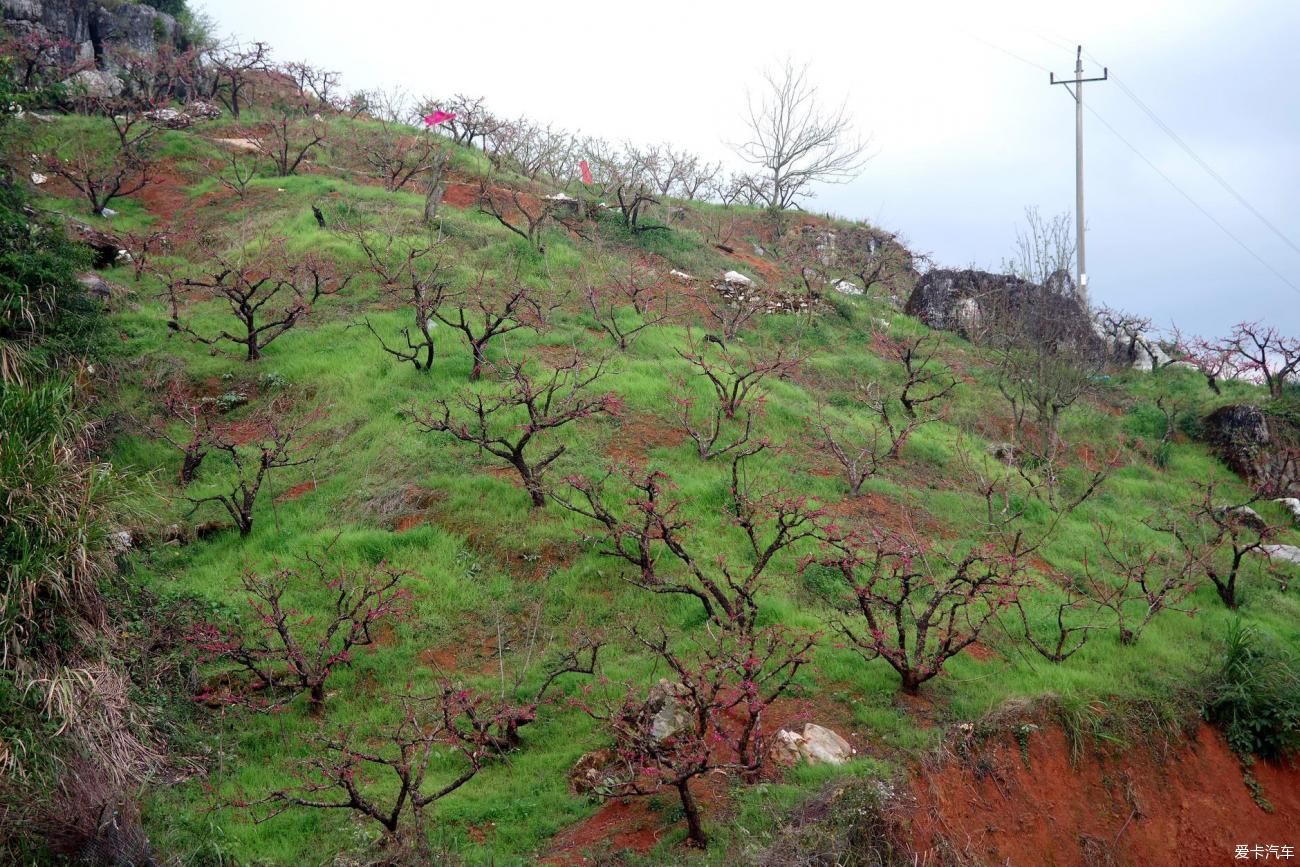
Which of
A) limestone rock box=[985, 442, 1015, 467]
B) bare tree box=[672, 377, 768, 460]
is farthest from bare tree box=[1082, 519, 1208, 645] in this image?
bare tree box=[672, 377, 768, 460]

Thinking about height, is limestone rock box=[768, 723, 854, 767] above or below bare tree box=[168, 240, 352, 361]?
below

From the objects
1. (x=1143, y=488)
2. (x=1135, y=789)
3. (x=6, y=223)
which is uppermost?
(x=6, y=223)

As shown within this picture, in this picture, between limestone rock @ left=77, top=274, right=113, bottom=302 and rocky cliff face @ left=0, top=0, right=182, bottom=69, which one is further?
rocky cliff face @ left=0, top=0, right=182, bottom=69

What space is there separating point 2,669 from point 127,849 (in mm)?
1923

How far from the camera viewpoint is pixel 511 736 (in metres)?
7.98

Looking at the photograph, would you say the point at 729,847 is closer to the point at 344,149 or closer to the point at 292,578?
the point at 292,578

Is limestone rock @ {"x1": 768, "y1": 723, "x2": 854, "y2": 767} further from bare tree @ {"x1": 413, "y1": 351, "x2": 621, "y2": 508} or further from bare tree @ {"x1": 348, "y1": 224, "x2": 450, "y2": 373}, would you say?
bare tree @ {"x1": 348, "y1": 224, "x2": 450, "y2": 373}

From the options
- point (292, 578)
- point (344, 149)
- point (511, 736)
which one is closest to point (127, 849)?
point (511, 736)

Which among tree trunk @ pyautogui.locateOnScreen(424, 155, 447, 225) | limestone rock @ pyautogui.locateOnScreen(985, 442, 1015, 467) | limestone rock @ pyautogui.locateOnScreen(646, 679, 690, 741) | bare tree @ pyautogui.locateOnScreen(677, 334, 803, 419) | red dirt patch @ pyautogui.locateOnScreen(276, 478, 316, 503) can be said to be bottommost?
limestone rock @ pyautogui.locateOnScreen(646, 679, 690, 741)

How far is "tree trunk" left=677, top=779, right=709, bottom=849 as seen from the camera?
6422mm

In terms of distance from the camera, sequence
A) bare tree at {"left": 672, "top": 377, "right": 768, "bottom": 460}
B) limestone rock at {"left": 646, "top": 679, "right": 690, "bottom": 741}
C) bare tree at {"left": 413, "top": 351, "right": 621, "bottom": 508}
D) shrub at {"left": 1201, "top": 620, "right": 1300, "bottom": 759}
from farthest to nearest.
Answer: bare tree at {"left": 672, "top": 377, "right": 768, "bottom": 460}, bare tree at {"left": 413, "top": 351, "right": 621, "bottom": 508}, shrub at {"left": 1201, "top": 620, "right": 1300, "bottom": 759}, limestone rock at {"left": 646, "top": 679, "right": 690, "bottom": 741}

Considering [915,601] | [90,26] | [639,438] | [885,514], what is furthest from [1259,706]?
[90,26]

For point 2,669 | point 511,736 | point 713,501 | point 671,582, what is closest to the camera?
point 2,669

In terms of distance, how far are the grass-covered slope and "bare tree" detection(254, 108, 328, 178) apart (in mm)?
4454
